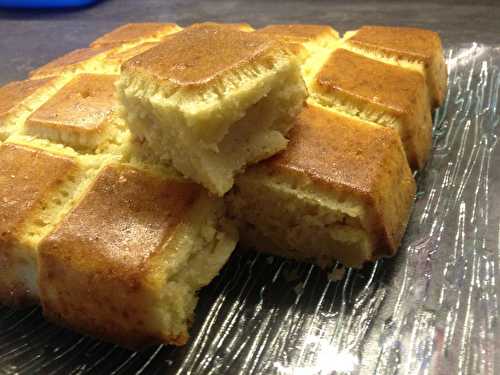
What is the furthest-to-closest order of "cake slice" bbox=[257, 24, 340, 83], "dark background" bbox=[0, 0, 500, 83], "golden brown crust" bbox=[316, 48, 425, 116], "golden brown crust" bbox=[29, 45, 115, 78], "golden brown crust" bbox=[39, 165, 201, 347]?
1. "dark background" bbox=[0, 0, 500, 83]
2. "golden brown crust" bbox=[29, 45, 115, 78]
3. "cake slice" bbox=[257, 24, 340, 83]
4. "golden brown crust" bbox=[316, 48, 425, 116]
5. "golden brown crust" bbox=[39, 165, 201, 347]

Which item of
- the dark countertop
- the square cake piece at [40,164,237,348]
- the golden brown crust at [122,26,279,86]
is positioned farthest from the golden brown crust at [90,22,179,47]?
the dark countertop

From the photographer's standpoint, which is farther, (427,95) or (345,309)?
(427,95)

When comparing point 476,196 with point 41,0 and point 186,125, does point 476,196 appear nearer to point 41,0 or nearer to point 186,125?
point 186,125

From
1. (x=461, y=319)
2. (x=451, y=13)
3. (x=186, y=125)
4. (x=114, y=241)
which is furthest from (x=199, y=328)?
(x=451, y=13)

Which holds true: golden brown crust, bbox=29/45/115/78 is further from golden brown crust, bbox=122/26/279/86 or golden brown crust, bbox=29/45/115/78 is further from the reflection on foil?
the reflection on foil

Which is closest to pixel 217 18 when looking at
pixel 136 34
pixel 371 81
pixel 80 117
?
pixel 136 34
